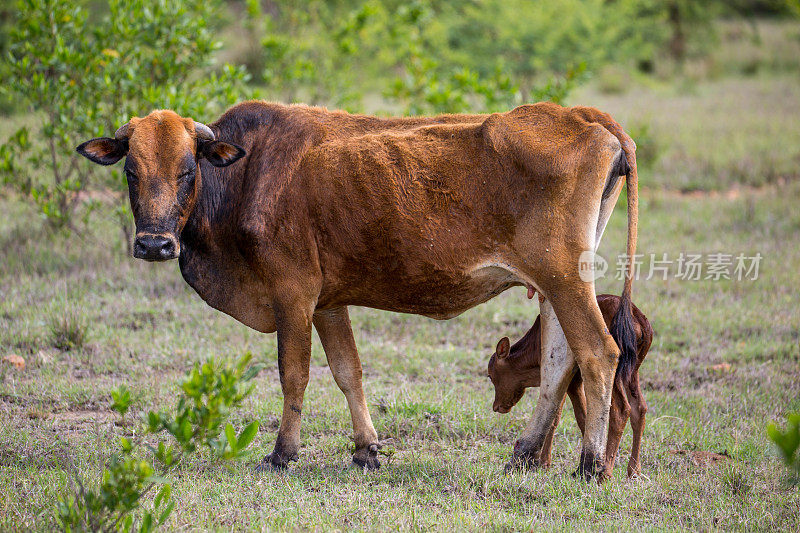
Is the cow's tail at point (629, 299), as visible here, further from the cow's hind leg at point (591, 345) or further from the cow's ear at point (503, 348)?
the cow's ear at point (503, 348)

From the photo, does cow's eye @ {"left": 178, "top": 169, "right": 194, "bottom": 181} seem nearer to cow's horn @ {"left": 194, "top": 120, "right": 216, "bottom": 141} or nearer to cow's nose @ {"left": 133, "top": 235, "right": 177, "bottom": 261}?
cow's horn @ {"left": 194, "top": 120, "right": 216, "bottom": 141}

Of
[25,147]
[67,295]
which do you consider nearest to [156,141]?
[67,295]

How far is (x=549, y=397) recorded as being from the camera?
546 cm

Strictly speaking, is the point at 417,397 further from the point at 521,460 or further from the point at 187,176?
the point at 187,176

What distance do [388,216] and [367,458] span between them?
1.63m

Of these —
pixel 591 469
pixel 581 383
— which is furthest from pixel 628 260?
pixel 591 469

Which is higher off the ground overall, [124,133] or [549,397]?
[124,133]

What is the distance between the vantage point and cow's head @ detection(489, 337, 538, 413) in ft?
19.3

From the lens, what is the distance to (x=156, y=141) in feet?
16.8

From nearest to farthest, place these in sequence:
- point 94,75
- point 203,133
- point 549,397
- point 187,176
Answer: point 187,176
point 203,133
point 549,397
point 94,75

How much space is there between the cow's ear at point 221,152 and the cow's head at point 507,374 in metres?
2.16

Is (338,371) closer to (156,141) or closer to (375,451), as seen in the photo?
(375,451)
